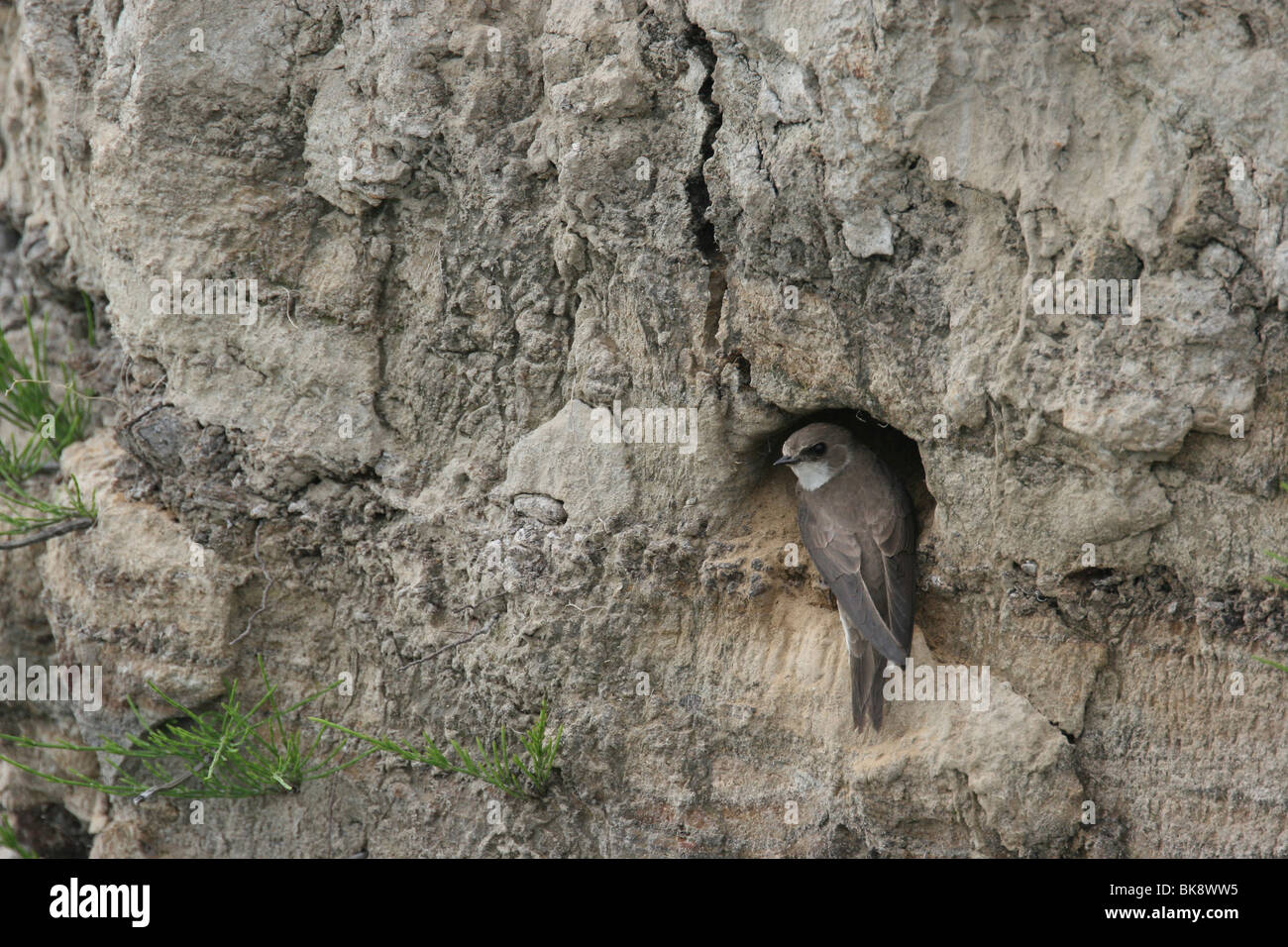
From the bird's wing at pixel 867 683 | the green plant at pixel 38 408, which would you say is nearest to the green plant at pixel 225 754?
the green plant at pixel 38 408

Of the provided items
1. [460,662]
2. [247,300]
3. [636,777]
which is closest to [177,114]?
[247,300]

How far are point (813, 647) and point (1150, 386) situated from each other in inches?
49.6

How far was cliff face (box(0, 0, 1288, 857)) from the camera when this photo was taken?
9.24 ft

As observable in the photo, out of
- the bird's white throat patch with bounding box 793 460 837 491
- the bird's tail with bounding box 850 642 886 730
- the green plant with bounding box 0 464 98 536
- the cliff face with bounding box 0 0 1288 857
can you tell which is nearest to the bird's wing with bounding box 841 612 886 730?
the bird's tail with bounding box 850 642 886 730

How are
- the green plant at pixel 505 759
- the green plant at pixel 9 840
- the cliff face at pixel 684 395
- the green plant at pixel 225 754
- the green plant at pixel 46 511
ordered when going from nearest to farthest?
the cliff face at pixel 684 395 → the green plant at pixel 505 759 → the green plant at pixel 225 754 → the green plant at pixel 46 511 → the green plant at pixel 9 840

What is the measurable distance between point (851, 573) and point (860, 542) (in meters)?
0.11

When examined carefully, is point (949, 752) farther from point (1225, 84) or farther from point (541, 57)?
point (541, 57)

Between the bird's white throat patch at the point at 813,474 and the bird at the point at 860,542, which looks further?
the bird's white throat patch at the point at 813,474

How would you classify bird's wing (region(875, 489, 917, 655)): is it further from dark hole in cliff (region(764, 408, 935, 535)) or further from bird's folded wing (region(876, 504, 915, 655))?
dark hole in cliff (region(764, 408, 935, 535))

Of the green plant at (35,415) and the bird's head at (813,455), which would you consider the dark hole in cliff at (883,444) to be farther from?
the green plant at (35,415)

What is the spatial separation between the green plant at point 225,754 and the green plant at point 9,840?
712mm

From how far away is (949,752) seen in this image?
10.6 ft

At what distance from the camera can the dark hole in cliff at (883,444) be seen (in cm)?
378

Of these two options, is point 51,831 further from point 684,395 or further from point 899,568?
point 899,568
